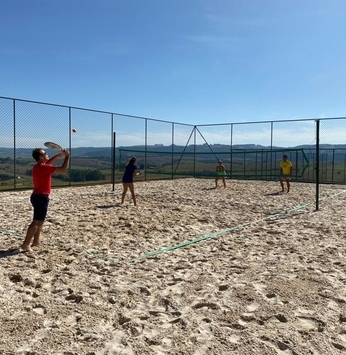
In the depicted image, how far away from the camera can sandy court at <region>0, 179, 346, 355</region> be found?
283cm

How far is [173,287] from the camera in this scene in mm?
3961

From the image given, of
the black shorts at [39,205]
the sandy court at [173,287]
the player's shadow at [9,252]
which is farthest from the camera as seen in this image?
the black shorts at [39,205]

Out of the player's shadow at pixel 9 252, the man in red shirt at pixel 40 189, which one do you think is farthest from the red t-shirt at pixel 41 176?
the player's shadow at pixel 9 252

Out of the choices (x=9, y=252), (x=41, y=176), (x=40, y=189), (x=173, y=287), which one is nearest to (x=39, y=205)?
(x=40, y=189)

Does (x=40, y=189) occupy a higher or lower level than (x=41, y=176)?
lower

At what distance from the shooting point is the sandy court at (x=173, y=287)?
9.29 ft

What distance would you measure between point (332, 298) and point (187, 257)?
6.57ft

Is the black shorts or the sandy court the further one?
the black shorts

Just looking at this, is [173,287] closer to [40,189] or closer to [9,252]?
[40,189]

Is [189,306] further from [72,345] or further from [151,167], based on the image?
[151,167]

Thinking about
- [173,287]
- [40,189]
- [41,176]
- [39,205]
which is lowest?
[173,287]

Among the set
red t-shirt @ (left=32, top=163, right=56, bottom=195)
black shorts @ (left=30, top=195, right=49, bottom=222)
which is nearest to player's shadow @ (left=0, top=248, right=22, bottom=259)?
black shorts @ (left=30, top=195, right=49, bottom=222)

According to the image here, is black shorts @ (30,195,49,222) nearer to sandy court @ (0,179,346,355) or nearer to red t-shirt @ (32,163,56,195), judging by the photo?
red t-shirt @ (32,163,56,195)

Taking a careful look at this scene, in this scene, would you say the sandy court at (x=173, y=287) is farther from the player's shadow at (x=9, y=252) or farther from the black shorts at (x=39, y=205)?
the black shorts at (x=39, y=205)
